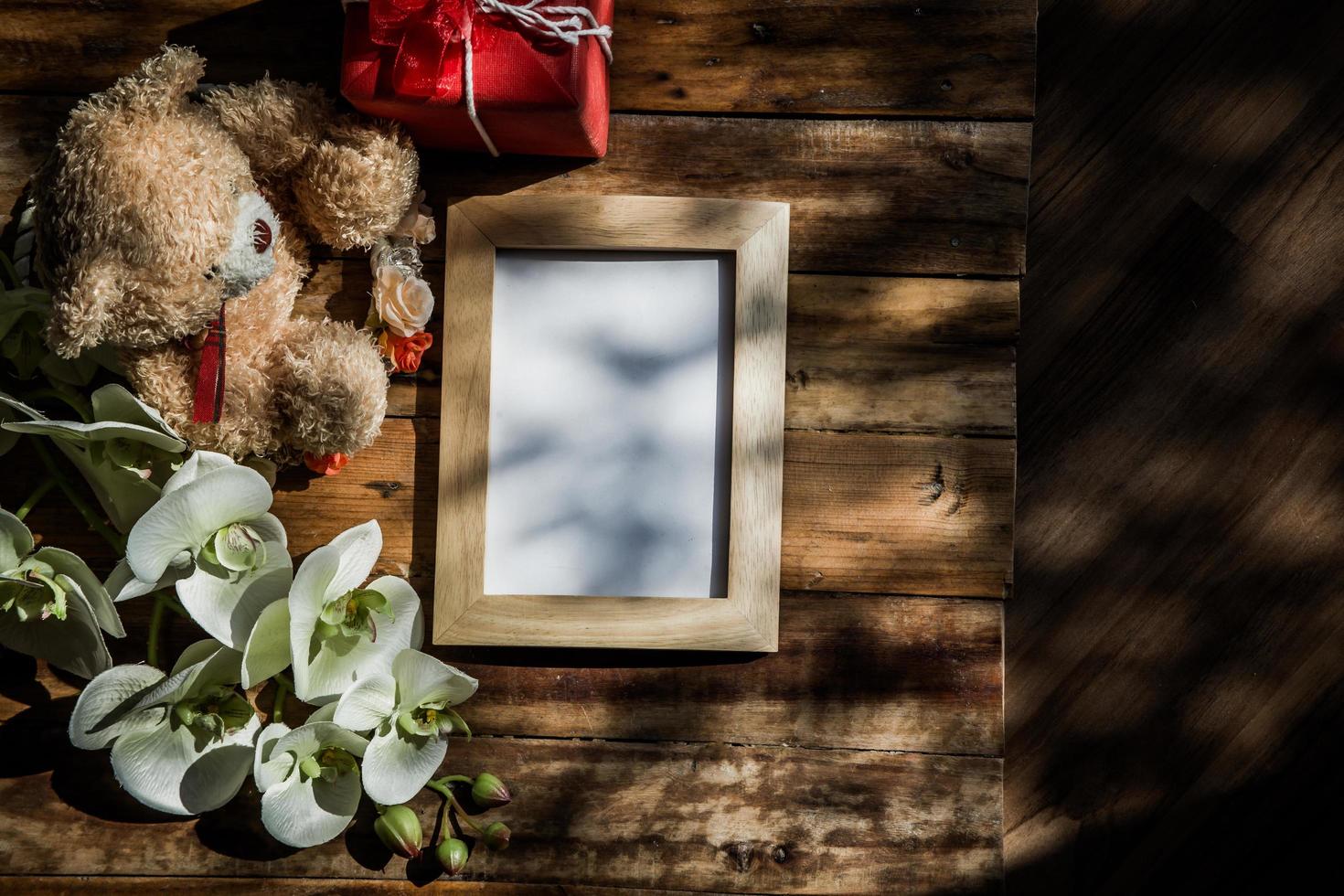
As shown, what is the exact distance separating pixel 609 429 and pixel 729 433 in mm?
121

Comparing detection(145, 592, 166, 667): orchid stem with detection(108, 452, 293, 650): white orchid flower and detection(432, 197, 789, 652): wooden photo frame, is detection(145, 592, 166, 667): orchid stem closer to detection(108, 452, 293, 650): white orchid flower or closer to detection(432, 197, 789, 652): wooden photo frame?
detection(108, 452, 293, 650): white orchid flower

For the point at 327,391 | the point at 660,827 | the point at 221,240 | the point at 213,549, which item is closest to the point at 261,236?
the point at 221,240

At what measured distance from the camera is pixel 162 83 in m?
0.72

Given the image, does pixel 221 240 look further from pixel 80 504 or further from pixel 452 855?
pixel 452 855

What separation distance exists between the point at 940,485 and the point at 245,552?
2.18 ft

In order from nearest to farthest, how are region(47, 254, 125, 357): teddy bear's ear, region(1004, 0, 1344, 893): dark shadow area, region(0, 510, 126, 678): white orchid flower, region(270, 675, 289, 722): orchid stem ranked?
1. region(47, 254, 125, 357): teddy bear's ear
2. region(0, 510, 126, 678): white orchid flower
3. region(270, 675, 289, 722): orchid stem
4. region(1004, 0, 1344, 893): dark shadow area

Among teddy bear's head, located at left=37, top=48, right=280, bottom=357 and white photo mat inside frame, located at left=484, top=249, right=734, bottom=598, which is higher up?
teddy bear's head, located at left=37, top=48, right=280, bottom=357

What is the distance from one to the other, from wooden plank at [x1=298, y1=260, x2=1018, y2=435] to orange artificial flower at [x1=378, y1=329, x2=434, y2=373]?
0.09 ft

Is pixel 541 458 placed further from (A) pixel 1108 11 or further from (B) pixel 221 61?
(A) pixel 1108 11

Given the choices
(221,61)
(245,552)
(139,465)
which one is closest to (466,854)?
(245,552)

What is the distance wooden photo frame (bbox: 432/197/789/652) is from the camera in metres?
0.88

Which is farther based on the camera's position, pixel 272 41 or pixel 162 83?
pixel 272 41

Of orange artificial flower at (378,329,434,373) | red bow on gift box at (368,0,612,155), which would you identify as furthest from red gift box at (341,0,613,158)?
orange artificial flower at (378,329,434,373)

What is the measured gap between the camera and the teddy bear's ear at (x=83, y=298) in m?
0.66
